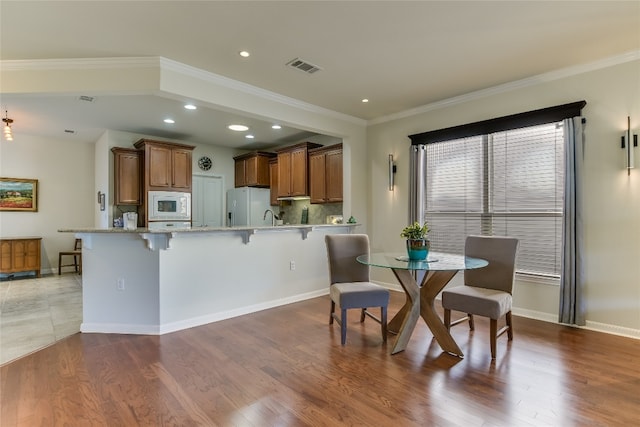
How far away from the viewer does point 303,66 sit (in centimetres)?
341

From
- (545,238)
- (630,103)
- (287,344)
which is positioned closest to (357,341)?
(287,344)

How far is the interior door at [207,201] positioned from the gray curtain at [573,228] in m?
6.14

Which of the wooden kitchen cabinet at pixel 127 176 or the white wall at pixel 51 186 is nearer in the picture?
the wooden kitchen cabinet at pixel 127 176

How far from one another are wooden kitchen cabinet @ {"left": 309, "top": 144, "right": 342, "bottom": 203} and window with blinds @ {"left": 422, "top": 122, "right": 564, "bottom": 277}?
1.40m

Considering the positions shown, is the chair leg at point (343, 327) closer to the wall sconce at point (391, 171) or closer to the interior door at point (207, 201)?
the wall sconce at point (391, 171)

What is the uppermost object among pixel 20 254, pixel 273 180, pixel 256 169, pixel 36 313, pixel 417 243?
pixel 256 169

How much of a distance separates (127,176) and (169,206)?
0.92 metres

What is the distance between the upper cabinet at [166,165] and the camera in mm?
5633

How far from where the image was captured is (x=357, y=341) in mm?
3102

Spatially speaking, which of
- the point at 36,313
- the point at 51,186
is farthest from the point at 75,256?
the point at 36,313

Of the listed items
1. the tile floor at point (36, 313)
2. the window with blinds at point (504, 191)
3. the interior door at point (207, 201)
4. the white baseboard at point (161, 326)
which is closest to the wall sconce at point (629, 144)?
the window with blinds at point (504, 191)

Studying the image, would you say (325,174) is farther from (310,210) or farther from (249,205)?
(249,205)

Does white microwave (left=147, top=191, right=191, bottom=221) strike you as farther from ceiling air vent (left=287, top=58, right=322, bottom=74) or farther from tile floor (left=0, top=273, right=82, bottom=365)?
ceiling air vent (left=287, top=58, right=322, bottom=74)

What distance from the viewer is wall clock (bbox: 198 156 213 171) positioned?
694 centimetres
